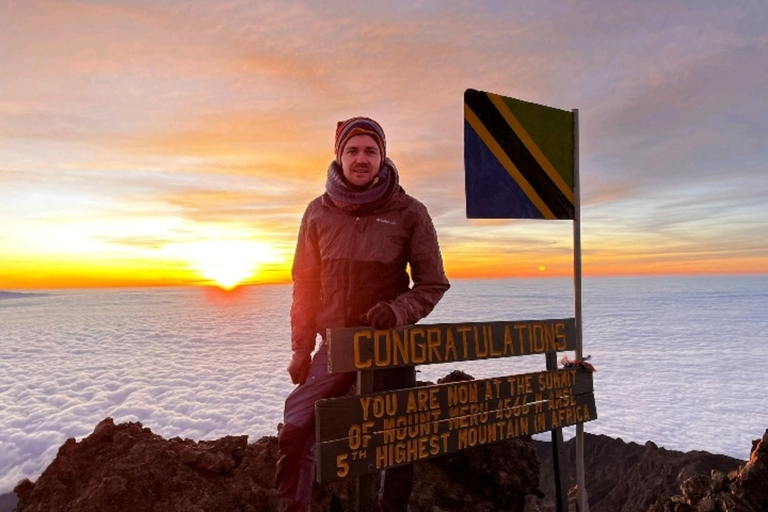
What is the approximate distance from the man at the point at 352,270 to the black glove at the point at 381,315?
0.14 meters

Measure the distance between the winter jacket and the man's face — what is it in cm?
25

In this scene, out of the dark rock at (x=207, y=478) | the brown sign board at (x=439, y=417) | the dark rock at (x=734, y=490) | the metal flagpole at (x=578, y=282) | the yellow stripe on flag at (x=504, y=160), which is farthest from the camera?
the dark rock at (x=734, y=490)

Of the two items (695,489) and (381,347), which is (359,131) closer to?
(381,347)

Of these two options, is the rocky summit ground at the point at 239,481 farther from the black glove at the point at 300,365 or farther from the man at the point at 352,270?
the black glove at the point at 300,365

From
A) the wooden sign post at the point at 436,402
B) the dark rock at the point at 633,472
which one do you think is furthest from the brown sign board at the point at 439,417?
the dark rock at the point at 633,472

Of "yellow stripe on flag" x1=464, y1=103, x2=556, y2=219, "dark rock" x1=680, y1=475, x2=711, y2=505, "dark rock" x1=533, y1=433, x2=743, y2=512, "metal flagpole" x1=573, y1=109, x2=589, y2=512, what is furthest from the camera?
"dark rock" x1=533, y1=433, x2=743, y2=512

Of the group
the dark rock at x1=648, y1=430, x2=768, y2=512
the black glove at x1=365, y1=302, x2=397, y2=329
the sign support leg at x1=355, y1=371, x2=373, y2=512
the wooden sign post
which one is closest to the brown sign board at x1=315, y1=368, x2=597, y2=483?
the wooden sign post

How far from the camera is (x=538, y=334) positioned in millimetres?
4281

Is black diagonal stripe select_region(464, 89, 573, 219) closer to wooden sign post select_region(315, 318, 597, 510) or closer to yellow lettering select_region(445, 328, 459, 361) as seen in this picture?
wooden sign post select_region(315, 318, 597, 510)

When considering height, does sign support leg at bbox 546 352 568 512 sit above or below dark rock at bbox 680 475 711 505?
above

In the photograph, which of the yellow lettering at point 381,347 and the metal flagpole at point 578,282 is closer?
the yellow lettering at point 381,347

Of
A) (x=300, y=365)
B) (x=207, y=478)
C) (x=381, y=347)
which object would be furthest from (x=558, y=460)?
(x=207, y=478)

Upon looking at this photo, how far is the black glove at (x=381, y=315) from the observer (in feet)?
10.8

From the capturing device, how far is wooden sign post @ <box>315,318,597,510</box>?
3.22 m
